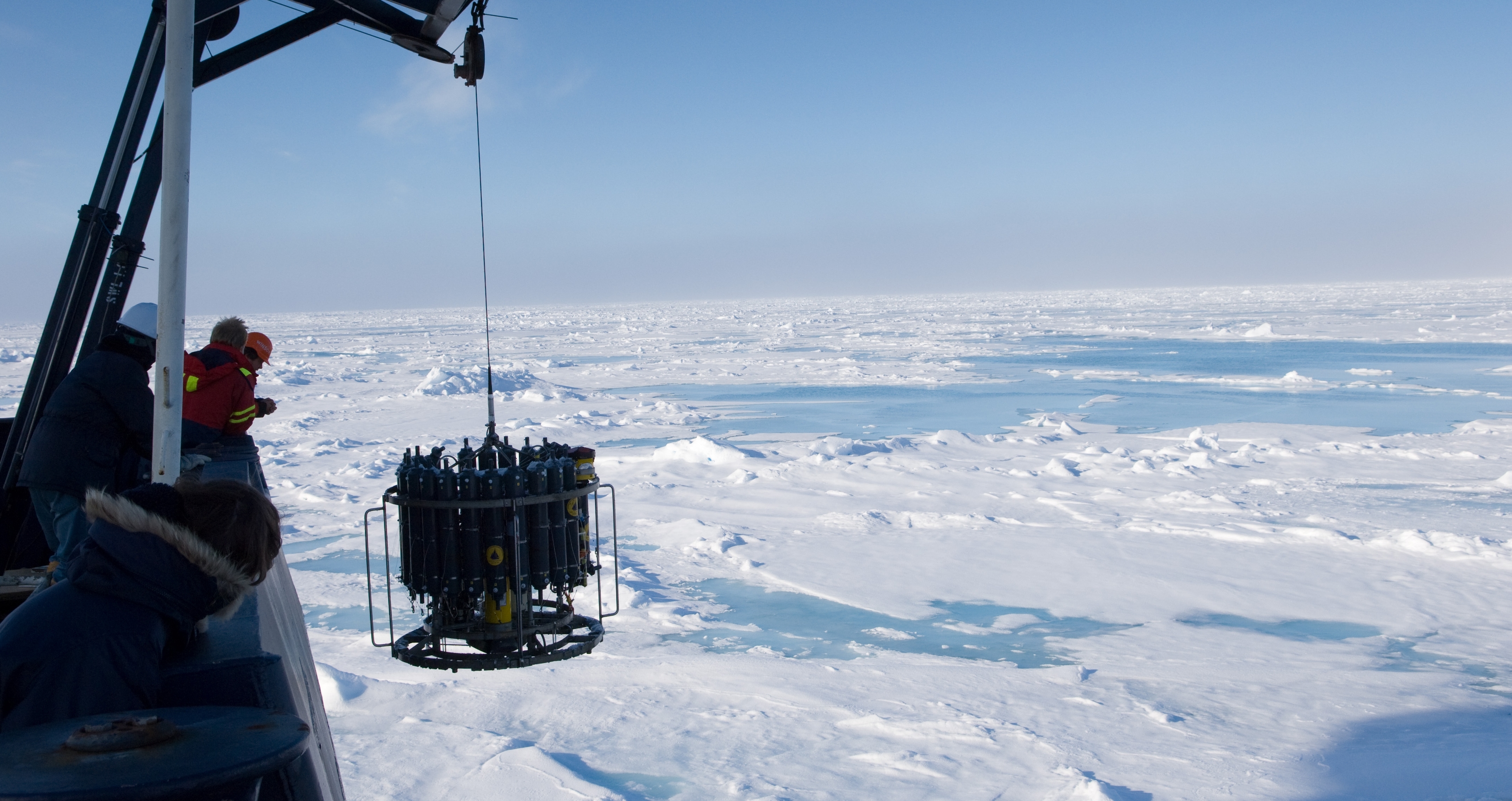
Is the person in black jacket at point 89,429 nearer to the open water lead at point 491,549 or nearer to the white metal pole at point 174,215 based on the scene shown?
the open water lead at point 491,549

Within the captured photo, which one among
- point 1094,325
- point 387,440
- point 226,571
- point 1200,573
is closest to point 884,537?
point 1200,573

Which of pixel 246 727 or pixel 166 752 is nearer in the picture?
pixel 166 752

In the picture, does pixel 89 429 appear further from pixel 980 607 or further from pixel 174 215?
pixel 980 607

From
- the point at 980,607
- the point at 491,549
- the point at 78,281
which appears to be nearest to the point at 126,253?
the point at 78,281

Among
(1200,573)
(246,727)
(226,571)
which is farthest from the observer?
(1200,573)

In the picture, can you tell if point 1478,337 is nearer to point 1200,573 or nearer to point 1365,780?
point 1200,573

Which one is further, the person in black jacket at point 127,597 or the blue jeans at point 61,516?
the blue jeans at point 61,516

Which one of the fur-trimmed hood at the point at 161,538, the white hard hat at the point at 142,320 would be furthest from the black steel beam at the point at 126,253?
the fur-trimmed hood at the point at 161,538
